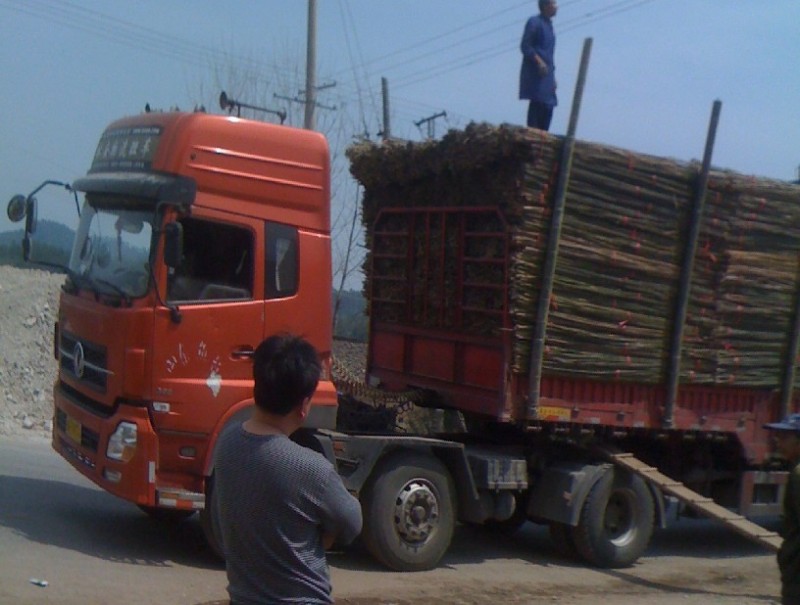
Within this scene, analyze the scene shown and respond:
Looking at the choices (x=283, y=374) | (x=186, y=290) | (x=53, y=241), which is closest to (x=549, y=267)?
(x=186, y=290)

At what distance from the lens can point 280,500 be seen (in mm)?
3248

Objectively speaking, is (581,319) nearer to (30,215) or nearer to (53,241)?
(53,241)

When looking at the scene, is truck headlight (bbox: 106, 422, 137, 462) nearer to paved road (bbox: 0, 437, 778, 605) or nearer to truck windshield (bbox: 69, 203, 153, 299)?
paved road (bbox: 0, 437, 778, 605)

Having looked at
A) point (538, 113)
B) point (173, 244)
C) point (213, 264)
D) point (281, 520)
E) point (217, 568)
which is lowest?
point (217, 568)

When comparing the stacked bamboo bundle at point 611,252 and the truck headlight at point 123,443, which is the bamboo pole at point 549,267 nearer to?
the stacked bamboo bundle at point 611,252

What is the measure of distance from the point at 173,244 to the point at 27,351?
11302 mm

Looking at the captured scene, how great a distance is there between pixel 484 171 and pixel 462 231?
580mm

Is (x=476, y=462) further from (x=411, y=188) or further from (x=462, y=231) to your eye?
(x=411, y=188)

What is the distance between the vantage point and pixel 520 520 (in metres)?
10.2

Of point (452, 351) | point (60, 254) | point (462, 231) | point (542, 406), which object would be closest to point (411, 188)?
point (462, 231)

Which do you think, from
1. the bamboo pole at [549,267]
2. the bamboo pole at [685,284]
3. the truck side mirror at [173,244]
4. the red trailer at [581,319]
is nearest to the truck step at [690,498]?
the red trailer at [581,319]

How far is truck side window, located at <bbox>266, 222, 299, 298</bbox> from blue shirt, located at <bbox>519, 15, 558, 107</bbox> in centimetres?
332

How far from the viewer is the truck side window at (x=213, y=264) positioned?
7.71 meters

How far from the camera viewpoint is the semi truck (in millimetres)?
7691
